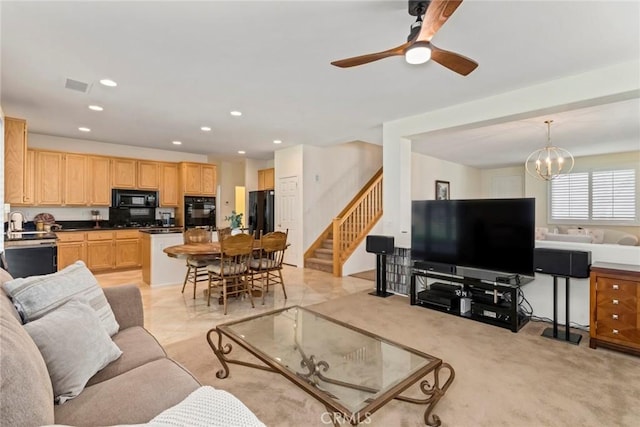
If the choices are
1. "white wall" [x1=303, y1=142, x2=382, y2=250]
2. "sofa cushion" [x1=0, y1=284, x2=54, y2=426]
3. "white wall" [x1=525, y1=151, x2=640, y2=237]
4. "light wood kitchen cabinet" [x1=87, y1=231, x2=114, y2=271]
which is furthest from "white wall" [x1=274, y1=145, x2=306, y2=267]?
"white wall" [x1=525, y1=151, x2=640, y2=237]

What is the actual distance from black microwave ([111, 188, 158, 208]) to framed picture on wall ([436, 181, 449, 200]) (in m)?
6.67

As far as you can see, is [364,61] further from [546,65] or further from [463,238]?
[463,238]

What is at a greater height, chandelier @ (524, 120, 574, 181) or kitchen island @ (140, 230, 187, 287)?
chandelier @ (524, 120, 574, 181)

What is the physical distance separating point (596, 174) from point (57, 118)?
417 inches

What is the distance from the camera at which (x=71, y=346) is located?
53.1 inches

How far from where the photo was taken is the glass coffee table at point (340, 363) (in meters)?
1.48

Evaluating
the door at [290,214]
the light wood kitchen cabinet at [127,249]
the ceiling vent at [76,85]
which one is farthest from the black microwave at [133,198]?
the ceiling vent at [76,85]

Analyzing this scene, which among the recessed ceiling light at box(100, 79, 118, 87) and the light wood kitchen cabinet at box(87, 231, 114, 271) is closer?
the recessed ceiling light at box(100, 79, 118, 87)

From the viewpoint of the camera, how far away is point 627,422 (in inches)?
71.8

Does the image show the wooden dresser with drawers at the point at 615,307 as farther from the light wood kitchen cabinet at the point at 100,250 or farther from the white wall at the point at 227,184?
the white wall at the point at 227,184

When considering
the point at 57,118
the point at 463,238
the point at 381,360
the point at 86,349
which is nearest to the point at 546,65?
the point at 463,238

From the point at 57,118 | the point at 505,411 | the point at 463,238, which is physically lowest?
the point at 505,411

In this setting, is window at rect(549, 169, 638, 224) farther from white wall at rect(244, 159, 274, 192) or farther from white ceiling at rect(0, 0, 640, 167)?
white wall at rect(244, 159, 274, 192)

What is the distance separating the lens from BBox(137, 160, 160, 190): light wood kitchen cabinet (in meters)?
6.41
